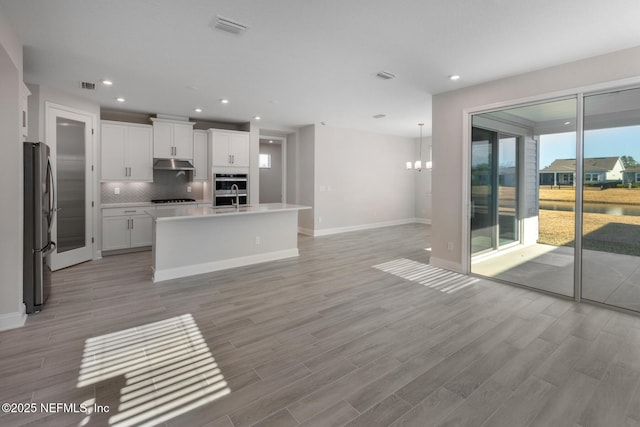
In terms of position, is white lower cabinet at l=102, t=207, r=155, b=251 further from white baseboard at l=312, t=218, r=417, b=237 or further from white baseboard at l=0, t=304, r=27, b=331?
white baseboard at l=312, t=218, r=417, b=237

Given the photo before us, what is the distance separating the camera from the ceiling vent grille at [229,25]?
2781mm

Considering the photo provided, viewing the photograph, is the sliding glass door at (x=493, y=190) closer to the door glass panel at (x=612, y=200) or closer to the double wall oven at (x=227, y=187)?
the door glass panel at (x=612, y=200)

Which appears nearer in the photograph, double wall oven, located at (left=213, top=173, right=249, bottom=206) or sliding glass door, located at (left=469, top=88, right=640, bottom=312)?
sliding glass door, located at (left=469, top=88, right=640, bottom=312)

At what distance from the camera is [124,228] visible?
6.01 meters

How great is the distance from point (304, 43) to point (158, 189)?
5.08 metres

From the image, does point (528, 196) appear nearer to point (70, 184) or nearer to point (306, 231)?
point (306, 231)

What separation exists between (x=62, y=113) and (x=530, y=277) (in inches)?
287

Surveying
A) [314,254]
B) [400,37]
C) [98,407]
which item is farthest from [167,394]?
[314,254]

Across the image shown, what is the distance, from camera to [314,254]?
19.6 ft

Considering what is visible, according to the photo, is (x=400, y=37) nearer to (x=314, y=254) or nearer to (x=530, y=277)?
(x=530, y=277)

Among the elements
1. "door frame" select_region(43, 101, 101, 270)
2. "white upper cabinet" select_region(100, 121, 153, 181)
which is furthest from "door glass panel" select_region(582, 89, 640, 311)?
"door frame" select_region(43, 101, 101, 270)

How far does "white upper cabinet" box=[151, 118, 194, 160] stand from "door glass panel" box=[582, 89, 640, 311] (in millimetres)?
6693

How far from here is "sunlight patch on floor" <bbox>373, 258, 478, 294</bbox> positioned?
420 cm

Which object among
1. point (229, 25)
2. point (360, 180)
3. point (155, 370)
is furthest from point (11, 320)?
point (360, 180)
